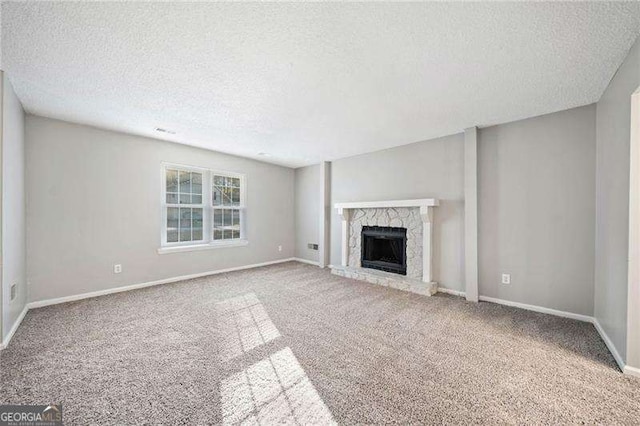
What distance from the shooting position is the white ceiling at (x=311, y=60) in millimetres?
1500

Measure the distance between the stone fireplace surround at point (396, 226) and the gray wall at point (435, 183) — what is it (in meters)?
0.18

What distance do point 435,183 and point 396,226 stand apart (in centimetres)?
92

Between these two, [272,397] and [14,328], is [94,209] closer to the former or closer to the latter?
[14,328]

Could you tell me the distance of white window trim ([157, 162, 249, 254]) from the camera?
4.14 meters

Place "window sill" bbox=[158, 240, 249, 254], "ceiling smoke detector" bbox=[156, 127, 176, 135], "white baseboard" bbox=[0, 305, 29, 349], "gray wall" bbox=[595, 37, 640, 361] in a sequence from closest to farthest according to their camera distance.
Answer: "gray wall" bbox=[595, 37, 640, 361], "white baseboard" bbox=[0, 305, 29, 349], "ceiling smoke detector" bbox=[156, 127, 176, 135], "window sill" bbox=[158, 240, 249, 254]

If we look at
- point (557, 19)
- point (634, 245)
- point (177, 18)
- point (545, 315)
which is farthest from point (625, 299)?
point (177, 18)

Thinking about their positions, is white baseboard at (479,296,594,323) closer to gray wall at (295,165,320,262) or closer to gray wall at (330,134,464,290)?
gray wall at (330,134,464,290)

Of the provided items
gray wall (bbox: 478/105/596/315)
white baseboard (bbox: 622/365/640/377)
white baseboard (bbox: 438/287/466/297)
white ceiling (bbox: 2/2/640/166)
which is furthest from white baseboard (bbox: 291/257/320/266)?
white baseboard (bbox: 622/365/640/377)

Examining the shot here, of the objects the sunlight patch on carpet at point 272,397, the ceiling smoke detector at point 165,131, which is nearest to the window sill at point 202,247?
the ceiling smoke detector at point 165,131

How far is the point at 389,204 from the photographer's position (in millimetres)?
4246

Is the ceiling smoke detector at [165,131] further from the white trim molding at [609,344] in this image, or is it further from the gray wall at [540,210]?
the white trim molding at [609,344]

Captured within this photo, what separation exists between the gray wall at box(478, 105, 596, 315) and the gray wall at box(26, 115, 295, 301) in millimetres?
4482

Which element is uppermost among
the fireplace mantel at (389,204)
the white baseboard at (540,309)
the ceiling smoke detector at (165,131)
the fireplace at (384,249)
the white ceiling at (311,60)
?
the white ceiling at (311,60)

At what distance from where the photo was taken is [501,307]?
3.12 m
